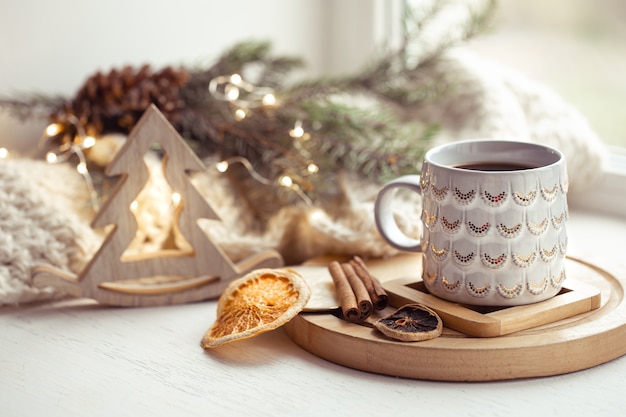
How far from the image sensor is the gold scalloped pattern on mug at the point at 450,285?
0.72 metres

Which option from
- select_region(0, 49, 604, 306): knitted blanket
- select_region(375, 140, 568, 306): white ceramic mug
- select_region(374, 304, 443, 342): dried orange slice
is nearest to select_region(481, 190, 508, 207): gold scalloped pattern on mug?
select_region(375, 140, 568, 306): white ceramic mug

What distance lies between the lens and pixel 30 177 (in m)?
0.90

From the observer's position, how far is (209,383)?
2.22 ft

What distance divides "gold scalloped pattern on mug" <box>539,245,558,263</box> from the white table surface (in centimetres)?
10

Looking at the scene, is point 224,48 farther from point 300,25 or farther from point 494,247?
point 494,247

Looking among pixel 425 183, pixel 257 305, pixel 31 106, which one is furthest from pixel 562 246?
pixel 31 106

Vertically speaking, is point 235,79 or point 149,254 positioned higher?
point 235,79

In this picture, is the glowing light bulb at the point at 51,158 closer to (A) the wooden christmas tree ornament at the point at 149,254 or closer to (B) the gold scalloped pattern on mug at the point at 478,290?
(A) the wooden christmas tree ornament at the point at 149,254

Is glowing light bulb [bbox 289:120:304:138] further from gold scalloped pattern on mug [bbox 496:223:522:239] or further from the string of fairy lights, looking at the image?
gold scalloped pattern on mug [bbox 496:223:522:239]

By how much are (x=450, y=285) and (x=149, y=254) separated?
0.31 meters

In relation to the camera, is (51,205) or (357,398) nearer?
(357,398)

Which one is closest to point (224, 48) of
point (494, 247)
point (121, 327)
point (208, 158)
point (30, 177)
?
point (208, 158)

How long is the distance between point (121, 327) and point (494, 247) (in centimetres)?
36

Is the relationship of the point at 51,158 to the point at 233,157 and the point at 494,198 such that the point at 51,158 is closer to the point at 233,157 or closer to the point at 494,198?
the point at 233,157
